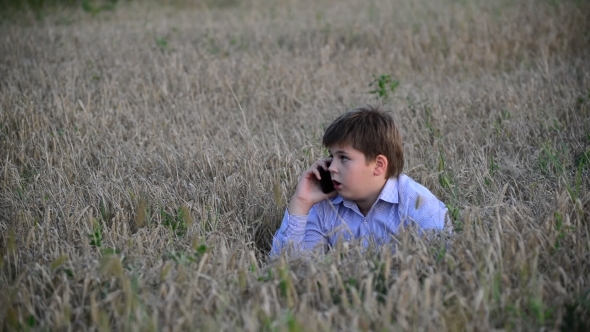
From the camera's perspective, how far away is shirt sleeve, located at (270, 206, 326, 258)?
3750 mm

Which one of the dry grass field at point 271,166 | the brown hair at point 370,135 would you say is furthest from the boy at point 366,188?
the dry grass field at point 271,166

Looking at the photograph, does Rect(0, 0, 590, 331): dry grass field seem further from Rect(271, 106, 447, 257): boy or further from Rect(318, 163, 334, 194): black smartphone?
Rect(318, 163, 334, 194): black smartphone

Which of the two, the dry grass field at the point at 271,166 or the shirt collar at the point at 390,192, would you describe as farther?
the shirt collar at the point at 390,192

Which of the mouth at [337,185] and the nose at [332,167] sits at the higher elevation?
the nose at [332,167]

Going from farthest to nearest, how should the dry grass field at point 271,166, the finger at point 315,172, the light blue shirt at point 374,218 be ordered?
the finger at point 315,172 < the light blue shirt at point 374,218 < the dry grass field at point 271,166

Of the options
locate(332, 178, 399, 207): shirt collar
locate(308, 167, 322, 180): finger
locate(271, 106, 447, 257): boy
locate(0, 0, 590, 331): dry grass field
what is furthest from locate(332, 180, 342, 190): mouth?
locate(0, 0, 590, 331): dry grass field

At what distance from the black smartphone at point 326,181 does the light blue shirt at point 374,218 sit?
0.07 meters

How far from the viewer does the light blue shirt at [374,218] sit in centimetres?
363

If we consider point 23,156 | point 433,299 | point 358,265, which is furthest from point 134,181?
point 433,299

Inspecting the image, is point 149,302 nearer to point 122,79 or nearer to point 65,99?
point 65,99

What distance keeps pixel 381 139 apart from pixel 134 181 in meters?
1.70

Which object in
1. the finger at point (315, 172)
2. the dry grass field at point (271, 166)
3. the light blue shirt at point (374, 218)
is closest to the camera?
the dry grass field at point (271, 166)

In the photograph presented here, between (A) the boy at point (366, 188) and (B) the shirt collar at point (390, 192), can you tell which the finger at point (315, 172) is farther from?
(B) the shirt collar at point (390, 192)

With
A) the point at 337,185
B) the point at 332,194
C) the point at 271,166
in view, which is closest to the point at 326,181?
the point at 332,194
